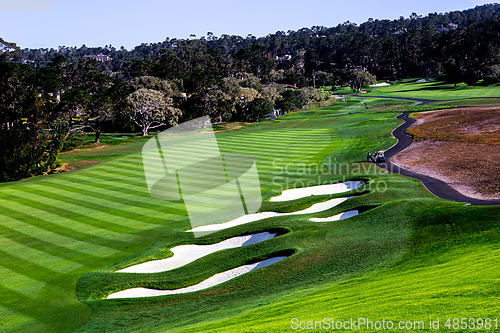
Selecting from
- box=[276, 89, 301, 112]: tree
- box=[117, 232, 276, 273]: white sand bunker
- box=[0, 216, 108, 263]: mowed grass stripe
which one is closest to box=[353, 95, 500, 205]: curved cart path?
box=[117, 232, 276, 273]: white sand bunker

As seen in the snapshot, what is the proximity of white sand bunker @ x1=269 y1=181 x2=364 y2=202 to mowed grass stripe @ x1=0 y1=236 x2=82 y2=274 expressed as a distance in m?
17.2

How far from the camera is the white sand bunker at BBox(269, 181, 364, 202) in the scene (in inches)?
1366

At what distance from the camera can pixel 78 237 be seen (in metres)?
26.9

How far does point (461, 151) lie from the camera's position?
45312 millimetres

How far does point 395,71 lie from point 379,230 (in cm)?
18392

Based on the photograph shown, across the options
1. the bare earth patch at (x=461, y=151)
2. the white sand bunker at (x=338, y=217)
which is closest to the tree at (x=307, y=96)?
the bare earth patch at (x=461, y=151)

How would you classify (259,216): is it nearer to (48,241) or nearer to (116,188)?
(48,241)

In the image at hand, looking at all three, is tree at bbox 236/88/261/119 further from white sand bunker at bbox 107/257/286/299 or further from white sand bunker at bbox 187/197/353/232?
white sand bunker at bbox 107/257/286/299

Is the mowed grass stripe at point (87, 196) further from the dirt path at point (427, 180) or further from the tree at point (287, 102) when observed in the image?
the tree at point (287, 102)

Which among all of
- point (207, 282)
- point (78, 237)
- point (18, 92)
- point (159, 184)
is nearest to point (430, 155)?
point (159, 184)

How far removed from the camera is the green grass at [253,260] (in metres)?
12.4

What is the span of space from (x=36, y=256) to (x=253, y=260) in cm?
1354

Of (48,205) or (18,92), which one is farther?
(18,92)

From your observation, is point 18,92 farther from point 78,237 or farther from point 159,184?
point 78,237
